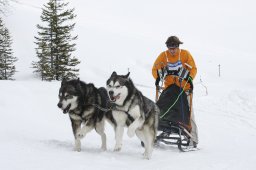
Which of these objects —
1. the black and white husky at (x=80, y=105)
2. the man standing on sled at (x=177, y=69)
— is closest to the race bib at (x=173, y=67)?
the man standing on sled at (x=177, y=69)

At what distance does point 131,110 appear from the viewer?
608 cm

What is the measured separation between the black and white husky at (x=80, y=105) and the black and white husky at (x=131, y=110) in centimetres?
42

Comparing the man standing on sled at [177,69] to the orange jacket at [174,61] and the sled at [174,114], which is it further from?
the sled at [174,114]

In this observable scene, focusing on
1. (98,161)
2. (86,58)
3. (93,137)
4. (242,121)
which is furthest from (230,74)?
(98,161)

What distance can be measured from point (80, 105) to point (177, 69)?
6.98 feet

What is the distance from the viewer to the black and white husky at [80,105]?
624 cm

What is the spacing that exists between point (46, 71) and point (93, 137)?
66.7ft

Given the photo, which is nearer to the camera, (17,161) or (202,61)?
(17,161)

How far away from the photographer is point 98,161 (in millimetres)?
5410

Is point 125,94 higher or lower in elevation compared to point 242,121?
higher

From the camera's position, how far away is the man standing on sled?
738cm

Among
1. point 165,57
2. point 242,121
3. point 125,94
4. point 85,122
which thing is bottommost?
point 242,121

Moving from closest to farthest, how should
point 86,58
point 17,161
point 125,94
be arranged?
1. point 17,161
2. point 125,94
3. point 86,58

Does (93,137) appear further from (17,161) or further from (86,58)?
(86,58)
